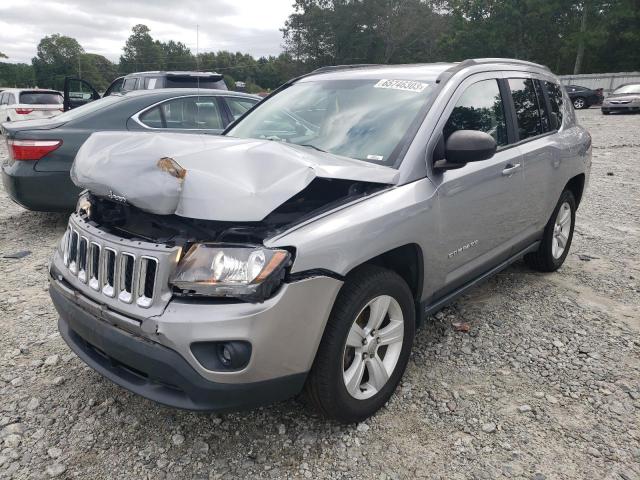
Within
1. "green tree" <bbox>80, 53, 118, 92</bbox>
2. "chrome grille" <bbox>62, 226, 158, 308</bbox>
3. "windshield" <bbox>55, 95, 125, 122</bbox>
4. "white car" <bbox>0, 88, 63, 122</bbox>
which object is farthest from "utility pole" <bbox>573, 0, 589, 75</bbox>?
"green tree" <bbox>80, 53, 118, 92</bbox>

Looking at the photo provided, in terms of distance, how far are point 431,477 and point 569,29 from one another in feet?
179

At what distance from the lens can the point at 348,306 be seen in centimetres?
220

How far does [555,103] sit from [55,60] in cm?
11017

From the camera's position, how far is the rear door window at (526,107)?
368 centimetres

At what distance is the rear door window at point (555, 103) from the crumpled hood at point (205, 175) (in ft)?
8.35

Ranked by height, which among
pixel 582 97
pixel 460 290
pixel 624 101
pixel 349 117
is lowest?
pixel 460 290

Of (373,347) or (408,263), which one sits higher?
(408,263)

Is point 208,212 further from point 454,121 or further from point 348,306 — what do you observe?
point 454,121

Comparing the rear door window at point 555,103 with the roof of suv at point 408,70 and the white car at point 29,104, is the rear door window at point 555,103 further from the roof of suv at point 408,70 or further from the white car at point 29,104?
the white car at point 29,104

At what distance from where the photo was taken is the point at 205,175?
81.7 inches

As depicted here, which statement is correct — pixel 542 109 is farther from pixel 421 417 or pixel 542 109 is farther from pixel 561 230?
pixel 421 417

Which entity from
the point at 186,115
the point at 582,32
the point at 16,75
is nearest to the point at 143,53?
the point at 16,75

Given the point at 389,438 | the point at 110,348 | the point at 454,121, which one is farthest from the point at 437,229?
the point at 110,348

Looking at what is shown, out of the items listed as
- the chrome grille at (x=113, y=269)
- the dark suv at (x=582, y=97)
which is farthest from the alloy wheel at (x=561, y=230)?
the dark suv at (x=582, y=97)
